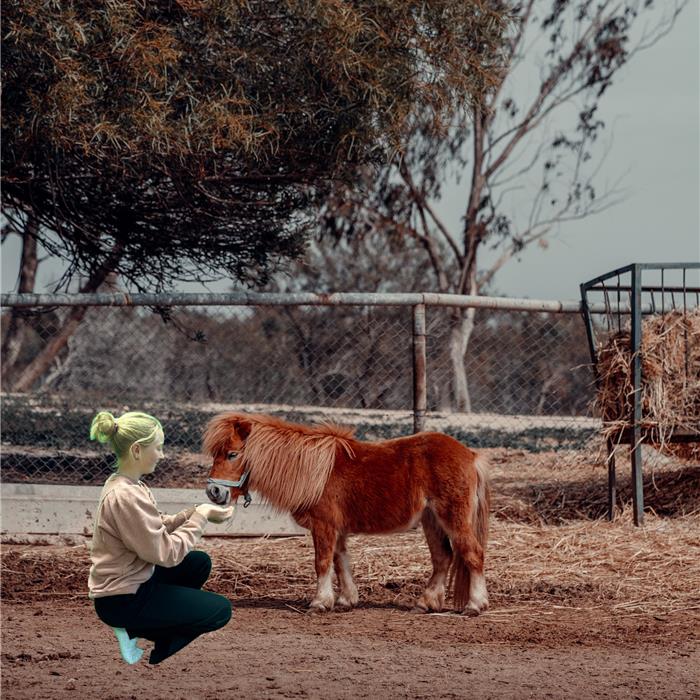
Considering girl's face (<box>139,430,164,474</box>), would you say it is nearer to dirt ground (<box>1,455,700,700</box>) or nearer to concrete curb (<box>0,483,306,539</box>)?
dirt ground (<box>1,455,700,700</box>)

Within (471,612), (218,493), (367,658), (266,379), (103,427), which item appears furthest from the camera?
(266,379)

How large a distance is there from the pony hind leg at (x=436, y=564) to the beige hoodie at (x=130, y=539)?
2.54m

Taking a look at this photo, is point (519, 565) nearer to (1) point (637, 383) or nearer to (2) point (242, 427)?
(1) point (637, 383)

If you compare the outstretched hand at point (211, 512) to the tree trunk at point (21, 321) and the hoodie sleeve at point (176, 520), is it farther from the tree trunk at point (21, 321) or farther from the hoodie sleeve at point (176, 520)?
the tree trunk at point (21, 321)

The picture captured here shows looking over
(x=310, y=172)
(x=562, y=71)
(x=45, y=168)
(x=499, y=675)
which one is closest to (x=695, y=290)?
(x=310, y=172)

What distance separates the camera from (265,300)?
8.18 meters

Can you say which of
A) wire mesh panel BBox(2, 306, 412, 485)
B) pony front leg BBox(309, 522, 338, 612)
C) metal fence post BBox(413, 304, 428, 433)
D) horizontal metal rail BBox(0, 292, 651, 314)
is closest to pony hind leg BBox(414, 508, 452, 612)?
pony front leg BBox(309, 522, 338, 612)

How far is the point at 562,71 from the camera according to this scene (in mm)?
26094

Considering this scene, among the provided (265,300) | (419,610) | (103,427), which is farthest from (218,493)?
(265,300)

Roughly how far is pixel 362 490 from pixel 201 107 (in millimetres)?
4427

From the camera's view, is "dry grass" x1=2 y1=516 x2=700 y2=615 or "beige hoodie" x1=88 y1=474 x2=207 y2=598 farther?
"dry grass" x1=2 y1=516 x2=700 y2=615

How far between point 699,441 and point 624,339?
1.01 m

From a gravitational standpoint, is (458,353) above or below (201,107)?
below

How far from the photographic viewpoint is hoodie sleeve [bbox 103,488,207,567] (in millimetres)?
3609
